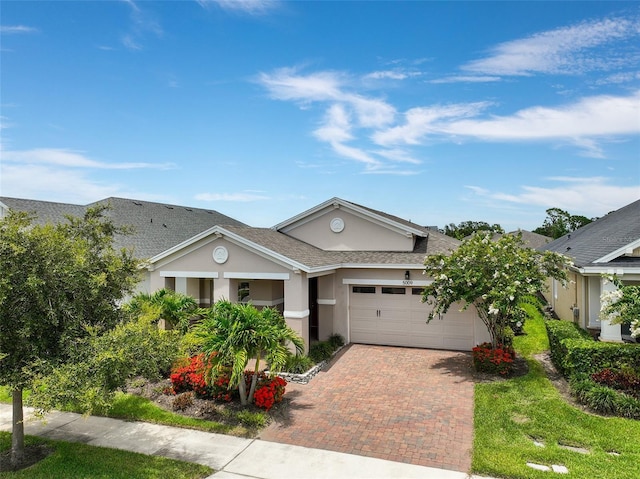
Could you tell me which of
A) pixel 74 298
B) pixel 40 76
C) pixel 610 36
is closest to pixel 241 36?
pixel 40 76

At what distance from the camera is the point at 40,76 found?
11.8 m

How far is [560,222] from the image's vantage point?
2564 inches

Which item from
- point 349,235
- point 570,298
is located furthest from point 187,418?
point 570,298

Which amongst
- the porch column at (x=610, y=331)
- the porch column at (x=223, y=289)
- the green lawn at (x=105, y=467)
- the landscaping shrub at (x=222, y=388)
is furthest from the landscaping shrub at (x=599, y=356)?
the porch column at (x=223, y=289)

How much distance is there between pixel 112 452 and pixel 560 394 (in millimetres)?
10233

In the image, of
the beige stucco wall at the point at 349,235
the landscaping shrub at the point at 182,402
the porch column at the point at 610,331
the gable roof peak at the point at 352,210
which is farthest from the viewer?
the beige stucco wall at the point at 349,235

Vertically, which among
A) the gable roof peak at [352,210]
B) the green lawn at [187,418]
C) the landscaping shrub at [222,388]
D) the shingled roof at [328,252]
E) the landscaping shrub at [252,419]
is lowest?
the green lawn at [187,418]

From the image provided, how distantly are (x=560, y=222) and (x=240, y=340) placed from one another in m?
70.3

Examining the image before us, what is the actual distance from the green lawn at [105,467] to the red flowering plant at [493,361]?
826 cm

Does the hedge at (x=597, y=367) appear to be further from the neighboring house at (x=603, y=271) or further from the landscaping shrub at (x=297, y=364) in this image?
the landscaping shrub at (x=297, y=364)

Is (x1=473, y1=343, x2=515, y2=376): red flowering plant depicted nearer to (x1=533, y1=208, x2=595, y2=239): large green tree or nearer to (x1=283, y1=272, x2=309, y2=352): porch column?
(x1=283, y1=272, x2=309, y2=352): porch column

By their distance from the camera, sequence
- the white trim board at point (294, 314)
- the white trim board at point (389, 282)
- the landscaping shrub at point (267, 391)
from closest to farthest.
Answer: the landscaping shrub at point (267, 391), the white trim board at point (294, 314), the white trim board at point (389, 282)

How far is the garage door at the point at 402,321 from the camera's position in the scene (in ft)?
47.0

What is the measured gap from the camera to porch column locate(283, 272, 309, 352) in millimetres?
12741
